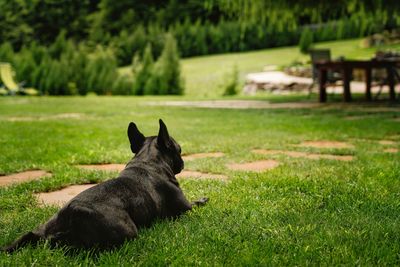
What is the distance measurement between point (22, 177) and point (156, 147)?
1702 mm

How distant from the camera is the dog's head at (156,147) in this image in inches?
125

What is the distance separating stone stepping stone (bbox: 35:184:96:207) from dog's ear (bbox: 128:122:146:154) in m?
0.63

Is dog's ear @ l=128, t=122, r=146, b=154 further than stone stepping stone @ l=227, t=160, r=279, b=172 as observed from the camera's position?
No

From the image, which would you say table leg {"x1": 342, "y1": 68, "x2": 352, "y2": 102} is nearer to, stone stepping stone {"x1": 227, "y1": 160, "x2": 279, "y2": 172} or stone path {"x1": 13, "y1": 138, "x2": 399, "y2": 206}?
stone path {"x1": 13, "y1": 138, "x2": 399, "y2": 206}

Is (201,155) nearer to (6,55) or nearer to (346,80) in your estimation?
(346,80)

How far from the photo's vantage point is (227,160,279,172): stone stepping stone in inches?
186

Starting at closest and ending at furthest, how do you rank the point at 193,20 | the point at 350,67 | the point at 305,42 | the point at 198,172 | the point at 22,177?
the point at 22,177 → the point at 198,172 → the point at 350,67 → the point at 305,42 → the point at 193,20

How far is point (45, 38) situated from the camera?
4775 cm

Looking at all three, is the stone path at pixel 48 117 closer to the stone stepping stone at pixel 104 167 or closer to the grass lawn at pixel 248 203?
the grass lawn at pixel 248 203

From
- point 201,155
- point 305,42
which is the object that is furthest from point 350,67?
point 305,42

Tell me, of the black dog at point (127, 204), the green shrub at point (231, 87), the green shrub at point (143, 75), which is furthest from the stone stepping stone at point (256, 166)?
the green shrub at point (143, 75)

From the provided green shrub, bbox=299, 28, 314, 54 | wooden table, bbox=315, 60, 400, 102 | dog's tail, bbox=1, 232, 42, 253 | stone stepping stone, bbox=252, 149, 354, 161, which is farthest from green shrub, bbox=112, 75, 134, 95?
dog's tail, bbox=1, 232, 42, 253

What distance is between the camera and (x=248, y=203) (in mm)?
3305

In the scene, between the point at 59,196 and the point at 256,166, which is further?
the point at 256,166
